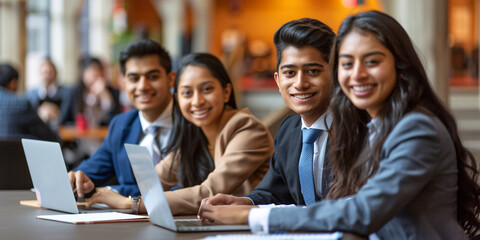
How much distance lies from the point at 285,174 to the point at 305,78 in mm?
314

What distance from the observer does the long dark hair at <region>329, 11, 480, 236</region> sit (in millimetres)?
1646

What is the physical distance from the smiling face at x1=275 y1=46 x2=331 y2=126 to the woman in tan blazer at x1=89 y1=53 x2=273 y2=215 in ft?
1.52

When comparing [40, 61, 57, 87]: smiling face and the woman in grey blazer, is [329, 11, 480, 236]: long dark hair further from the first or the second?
[40, 61, 57, 87]: smiling face

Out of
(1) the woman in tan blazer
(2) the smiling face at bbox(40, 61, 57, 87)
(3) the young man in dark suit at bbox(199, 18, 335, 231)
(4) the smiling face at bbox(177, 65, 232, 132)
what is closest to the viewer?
(3) the young man in dark suit at bbox(199, 18, 335, 231)

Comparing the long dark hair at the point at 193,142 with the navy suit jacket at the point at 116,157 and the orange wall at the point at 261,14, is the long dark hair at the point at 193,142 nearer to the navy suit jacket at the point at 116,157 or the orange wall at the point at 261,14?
the navy suit jacket at the point at 116,157

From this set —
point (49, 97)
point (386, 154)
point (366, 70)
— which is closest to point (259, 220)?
point (386, 154)

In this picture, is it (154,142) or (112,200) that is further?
(154,142)

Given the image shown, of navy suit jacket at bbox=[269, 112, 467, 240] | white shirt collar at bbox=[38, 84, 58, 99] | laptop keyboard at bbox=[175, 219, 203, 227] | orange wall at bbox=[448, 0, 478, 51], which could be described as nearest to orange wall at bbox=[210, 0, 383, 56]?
orange wall at bbox=[448, 0, 478, 51]

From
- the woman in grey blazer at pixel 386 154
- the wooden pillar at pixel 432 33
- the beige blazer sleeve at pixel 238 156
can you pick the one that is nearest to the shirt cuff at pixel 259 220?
the woman in grey blazer at pixel 386 154

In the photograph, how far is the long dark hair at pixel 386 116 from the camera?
1.65m

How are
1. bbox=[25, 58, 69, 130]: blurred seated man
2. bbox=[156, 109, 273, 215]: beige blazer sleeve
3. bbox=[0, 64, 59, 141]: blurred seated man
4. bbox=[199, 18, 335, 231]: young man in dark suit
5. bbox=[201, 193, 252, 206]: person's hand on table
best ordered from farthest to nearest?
bbox=[25, 58, 69, 130]: blurred seated man → bbox=[0, 64, 59, 141]: blurred seated man → bbox=[156, 109, 273, 215]: beige blazer sleeve → bbox=[199, 18, 335, 231]: young man in dark suit → bbox=[201, 193, 252, 206]: person's hand on table

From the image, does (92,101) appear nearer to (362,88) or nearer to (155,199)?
(155,199)

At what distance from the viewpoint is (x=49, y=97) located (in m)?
7.56

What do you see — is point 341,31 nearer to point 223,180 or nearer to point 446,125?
point 446,125
